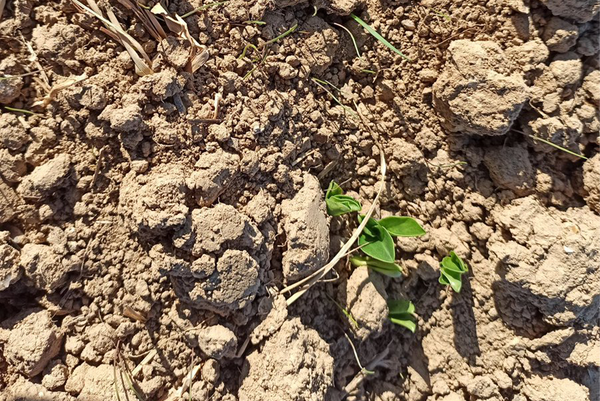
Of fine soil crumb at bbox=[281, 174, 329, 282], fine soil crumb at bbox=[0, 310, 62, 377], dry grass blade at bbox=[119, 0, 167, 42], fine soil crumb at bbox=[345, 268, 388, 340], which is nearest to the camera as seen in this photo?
fine soil crumb at bbox=[0, 310, 62, 377]

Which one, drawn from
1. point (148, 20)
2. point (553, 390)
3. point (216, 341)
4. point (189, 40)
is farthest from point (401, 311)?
point (148, 20)

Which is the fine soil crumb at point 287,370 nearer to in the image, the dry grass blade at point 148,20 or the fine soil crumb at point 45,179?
the fine soil crumb at point 45,179

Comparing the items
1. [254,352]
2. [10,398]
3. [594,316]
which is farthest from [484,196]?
[10,398]

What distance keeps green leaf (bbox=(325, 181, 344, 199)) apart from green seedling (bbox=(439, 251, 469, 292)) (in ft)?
1.60

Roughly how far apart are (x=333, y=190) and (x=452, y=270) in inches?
21.3

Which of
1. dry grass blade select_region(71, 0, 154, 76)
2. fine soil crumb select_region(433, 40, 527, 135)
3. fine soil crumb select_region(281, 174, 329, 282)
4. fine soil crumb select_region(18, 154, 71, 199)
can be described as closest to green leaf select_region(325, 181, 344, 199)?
fine soil crumb select_region(281, 174, 329, 282)

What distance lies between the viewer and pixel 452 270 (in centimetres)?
159

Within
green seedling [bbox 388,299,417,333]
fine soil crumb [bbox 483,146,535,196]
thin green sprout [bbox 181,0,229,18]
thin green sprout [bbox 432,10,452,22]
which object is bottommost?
green seedling [bbox 388,299,417,333]

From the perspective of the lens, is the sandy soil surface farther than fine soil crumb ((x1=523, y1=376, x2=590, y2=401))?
No

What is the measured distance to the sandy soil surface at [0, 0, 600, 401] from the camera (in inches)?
48.5

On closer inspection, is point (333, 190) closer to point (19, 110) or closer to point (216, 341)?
point (216, 341)

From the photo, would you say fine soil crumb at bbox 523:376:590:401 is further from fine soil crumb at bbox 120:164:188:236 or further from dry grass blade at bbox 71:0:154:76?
dry grass blade at bbox 71:0:154:76

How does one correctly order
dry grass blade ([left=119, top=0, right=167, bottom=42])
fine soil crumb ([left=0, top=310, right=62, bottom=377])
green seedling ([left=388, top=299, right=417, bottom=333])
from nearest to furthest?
fine soil crumb ([left=0, top=310, right=62, bottom=377]), dry grass blade ([left=119, top=0, right=167, bottom=42]), green seedling ([left=388, top=299, right=417, bottom=333])

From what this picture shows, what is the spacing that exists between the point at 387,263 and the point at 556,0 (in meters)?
1.12
